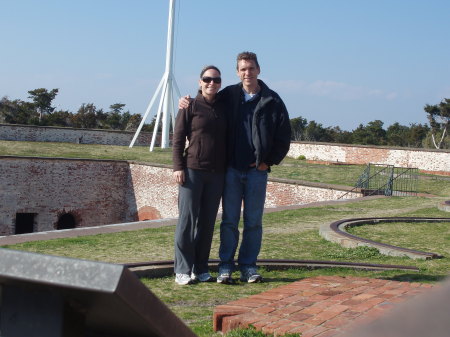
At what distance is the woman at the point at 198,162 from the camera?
16.8 feet

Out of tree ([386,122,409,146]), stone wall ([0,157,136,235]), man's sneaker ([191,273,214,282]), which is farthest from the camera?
tree ([386,122,409,146])

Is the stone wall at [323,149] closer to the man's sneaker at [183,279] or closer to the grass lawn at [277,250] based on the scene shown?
the grass lawn at [277,250]

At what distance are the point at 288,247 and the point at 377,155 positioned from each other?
21969mm

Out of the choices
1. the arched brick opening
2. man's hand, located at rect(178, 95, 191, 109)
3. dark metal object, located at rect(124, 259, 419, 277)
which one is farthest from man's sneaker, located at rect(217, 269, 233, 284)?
the arched brick opening

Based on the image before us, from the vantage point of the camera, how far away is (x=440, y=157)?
26344mm

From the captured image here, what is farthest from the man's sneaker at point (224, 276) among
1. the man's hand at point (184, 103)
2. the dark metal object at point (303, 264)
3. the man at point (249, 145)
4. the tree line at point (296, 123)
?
the tree line at point (296, 123)

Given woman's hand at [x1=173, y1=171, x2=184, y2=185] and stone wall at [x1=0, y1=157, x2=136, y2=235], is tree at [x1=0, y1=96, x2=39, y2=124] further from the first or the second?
woman's hand at [x1=173, y1=171, x2=184, y2=185]

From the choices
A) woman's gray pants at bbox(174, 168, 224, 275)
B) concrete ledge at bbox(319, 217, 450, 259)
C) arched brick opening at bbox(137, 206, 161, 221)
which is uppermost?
woman's gray pants at bbox(174, 168, 224, 275)

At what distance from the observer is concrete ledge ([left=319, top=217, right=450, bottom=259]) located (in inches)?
274

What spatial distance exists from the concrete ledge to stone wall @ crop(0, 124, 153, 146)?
24.8 metres

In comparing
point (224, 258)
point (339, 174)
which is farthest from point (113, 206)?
point (224, 258)

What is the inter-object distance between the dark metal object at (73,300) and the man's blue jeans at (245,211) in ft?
11.5

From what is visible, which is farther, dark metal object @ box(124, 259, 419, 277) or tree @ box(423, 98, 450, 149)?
tree @ box(423, 98, 450, 149)

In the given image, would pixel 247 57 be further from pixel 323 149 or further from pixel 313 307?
pixel 323 149
